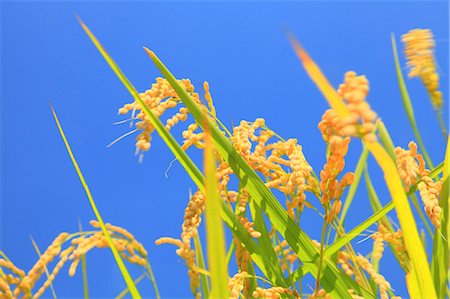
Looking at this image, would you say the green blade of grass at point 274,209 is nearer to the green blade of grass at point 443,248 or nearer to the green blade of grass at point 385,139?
the green blade of grass at point 443,248

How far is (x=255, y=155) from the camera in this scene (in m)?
0.78

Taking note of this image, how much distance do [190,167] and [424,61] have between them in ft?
1.04

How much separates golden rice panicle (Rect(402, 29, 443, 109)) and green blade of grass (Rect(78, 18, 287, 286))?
28 cm

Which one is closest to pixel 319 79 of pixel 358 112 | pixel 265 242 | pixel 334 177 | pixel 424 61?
pixel 358 112

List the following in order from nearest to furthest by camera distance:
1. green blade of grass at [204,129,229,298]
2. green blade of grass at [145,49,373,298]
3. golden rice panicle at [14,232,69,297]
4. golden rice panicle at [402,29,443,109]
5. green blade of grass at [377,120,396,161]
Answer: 1. green blade of grass at [204,129,229,298]
2. golden rice panicle at [402,29,443,109]
3. green blade of grass at [145,49,373,298]
4. golden rice panicle at [14,232,69,297]
5. green blade of grass at [377,120,396,161]

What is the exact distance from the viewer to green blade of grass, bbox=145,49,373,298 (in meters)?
0.69

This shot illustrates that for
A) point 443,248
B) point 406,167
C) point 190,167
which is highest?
point 190,167

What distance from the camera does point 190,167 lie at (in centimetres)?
68

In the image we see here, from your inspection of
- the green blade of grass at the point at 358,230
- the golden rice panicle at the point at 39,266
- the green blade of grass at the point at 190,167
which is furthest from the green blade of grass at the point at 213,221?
the golden rice panicle at the point at 39,266

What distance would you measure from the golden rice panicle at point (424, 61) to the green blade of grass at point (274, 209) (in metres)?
0.27

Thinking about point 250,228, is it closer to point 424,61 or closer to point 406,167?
point 406,167

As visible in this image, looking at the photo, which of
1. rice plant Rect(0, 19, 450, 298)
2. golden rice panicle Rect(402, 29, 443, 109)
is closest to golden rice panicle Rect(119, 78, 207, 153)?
rice plant Rect(0, 19, 450, 298)

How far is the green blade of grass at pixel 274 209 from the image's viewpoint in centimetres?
69

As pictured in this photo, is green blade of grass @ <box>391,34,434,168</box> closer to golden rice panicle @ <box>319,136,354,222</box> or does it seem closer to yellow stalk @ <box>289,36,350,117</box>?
golden rice panicle @ <box>319,136,354,222</box>
